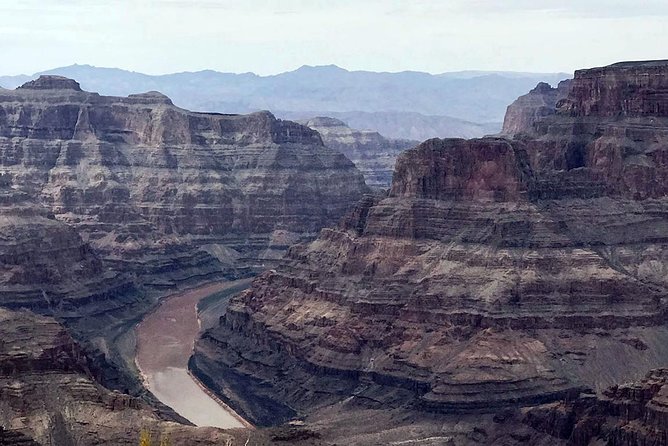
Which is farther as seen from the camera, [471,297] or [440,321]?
[471,297]

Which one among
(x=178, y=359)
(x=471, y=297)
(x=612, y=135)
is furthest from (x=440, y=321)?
(x=612, y=135)

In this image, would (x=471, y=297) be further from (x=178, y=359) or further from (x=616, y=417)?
(x=178, y=359)

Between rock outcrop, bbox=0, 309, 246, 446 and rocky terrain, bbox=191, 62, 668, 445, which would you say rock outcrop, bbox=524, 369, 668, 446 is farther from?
rock outcrop, bbox=0, 309, 246, 446

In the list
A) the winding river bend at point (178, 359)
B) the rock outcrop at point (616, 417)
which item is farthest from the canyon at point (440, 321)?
the winding river bend at point (178, 359)

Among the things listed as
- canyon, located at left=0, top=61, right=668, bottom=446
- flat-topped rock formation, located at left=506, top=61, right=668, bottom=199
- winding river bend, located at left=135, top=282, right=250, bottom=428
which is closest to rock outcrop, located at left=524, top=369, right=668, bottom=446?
canyon, located at left=0, top=61, right=668, bottom=446

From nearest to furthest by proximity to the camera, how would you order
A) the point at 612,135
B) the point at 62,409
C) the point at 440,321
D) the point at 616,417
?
the point at 62,409 → the point at 616,417 → the point at 440,321 → the point at 612,135

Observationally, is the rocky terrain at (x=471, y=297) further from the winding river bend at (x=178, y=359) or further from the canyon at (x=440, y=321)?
the winding river bend at (x=178, y=359)

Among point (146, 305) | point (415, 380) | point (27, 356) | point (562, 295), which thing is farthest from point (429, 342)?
point (146, 305)
